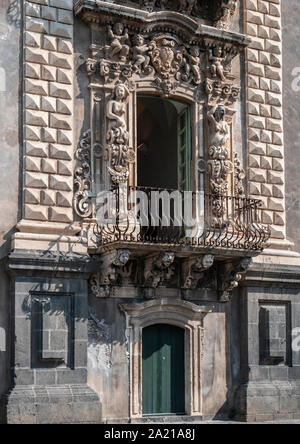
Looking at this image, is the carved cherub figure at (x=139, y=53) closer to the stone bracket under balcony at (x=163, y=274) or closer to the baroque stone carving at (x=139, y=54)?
the baroque stone carving at (x=139, y=54)

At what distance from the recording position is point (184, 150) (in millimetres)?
20688

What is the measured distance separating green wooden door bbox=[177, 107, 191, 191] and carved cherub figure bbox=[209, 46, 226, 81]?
3.44 feet

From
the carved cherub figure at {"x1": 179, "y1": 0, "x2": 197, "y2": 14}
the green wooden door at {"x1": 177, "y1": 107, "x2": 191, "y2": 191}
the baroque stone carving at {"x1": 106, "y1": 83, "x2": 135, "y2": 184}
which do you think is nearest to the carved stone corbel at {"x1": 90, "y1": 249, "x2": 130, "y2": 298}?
the baroque stone carving at {"x1": 106, "y1": 83, "x2": 135, "y2": 184}

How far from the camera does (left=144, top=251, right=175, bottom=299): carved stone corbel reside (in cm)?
1888

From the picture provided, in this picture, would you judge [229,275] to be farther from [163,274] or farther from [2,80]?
[2,80]

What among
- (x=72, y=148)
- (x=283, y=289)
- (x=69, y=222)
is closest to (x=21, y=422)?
(x=69, y=222)

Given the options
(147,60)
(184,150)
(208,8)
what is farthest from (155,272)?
(208,8)

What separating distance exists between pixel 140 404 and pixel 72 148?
18.2 ft

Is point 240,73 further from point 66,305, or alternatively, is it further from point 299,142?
point 66,305

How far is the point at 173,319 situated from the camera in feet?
64.2

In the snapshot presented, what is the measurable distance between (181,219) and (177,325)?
2.30 metres

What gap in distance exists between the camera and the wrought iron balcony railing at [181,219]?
18953mm

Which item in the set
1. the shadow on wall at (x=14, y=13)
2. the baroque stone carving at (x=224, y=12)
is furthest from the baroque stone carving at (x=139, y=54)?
the shadow on wall at (x=14, y=13)

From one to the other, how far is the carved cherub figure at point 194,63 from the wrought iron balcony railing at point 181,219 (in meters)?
2.69
